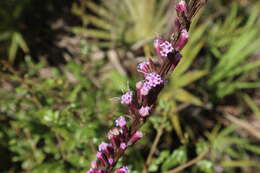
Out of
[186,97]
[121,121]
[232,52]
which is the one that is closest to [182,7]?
[121,121]

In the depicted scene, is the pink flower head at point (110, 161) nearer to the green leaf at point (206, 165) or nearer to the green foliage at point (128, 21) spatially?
the green leaf at point (206, 165)

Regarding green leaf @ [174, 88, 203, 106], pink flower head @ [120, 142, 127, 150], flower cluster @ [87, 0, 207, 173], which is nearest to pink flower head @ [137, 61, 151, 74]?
flower cluster @ [87, 0, 207, 173]

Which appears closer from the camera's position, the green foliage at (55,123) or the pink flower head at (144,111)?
the pink flower head at (144,111)

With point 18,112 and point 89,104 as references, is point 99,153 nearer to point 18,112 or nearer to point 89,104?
point 89,104

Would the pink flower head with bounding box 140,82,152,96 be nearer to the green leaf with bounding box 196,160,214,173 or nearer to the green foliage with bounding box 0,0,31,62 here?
the green leaf with bounding box 196,160,214,173

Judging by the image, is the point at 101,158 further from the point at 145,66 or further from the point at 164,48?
the point at 164,48

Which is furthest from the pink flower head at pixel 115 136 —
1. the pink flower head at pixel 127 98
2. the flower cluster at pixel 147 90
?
the pink flower head at pixel 127 98
